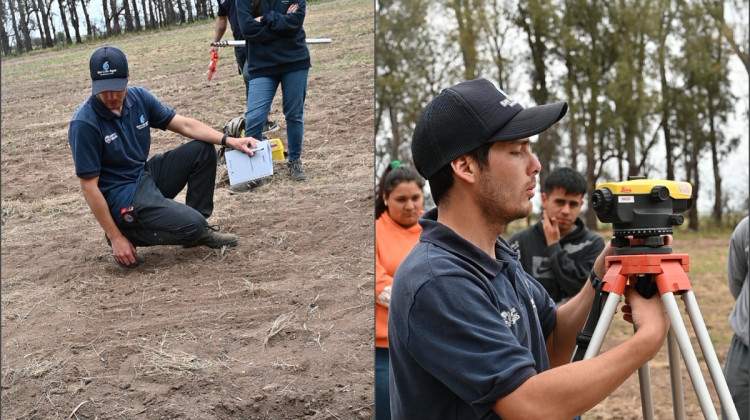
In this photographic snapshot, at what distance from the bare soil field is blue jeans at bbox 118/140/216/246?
0.14 ft

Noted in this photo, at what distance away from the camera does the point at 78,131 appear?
2.63m

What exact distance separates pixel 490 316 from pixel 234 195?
154cm

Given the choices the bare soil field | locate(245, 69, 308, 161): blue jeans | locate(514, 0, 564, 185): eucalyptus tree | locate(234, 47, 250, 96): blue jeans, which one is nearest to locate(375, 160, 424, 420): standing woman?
the bare soil field

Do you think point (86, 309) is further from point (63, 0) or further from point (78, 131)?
point (63, 0)

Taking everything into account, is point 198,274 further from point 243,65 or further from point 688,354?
point 688,354

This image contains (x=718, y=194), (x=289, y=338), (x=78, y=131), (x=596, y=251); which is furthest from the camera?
(x=718, y=194)

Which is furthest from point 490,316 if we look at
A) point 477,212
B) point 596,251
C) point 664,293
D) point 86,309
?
point 596,251

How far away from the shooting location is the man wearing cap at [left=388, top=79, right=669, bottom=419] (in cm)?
151

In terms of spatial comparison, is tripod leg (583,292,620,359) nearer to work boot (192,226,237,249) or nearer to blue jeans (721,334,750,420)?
work boot (192,226,237,249)

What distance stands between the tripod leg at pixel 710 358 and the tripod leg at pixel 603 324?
6.7 inches

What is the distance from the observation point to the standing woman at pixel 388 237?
121 inches

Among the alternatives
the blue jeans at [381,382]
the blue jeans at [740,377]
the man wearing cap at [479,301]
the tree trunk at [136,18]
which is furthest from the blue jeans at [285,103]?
the blue jeans at [740,377]

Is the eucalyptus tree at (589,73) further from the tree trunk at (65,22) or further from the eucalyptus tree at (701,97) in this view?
the tree trunk at (65,22)

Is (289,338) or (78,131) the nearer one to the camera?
(78,131)
